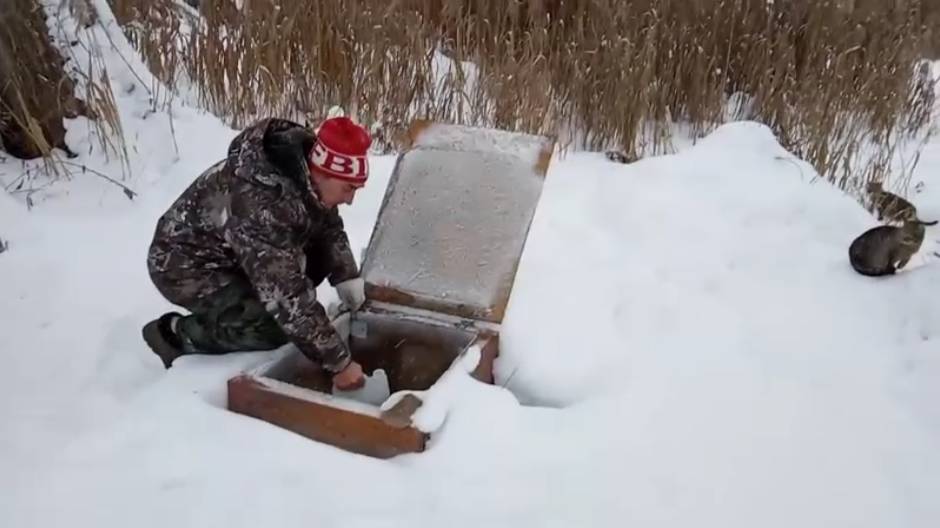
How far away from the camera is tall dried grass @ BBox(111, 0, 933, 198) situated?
3.47m

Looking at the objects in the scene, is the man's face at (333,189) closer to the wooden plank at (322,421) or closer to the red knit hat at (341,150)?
the red knit hat at (341,150)

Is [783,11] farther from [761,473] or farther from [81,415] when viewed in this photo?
[81,415]

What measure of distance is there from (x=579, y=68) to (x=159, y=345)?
2.13 meters

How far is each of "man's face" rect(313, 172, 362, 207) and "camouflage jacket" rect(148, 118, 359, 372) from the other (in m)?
0.02

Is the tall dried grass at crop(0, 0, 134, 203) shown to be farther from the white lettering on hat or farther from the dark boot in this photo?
the white lettering on hat

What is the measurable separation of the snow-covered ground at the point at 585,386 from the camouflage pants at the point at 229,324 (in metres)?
0.04

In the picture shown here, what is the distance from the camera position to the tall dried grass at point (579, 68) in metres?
3.47

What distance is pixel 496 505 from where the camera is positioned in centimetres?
158

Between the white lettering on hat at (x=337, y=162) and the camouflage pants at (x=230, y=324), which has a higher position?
the white lettering on hat at (x=337, y=162)

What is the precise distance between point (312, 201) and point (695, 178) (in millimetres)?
1414

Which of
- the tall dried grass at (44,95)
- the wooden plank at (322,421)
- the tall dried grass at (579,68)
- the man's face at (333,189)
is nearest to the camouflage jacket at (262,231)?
the man's face at (333,189)

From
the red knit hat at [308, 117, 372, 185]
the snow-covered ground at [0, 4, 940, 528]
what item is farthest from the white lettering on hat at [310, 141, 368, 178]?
the snow-covered ground at [0, 4, 940, 528]

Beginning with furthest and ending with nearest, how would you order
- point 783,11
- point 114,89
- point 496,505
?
point 783,11 → point 114,89 → point 496,505

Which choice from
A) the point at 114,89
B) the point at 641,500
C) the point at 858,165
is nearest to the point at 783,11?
the point at 858,165
